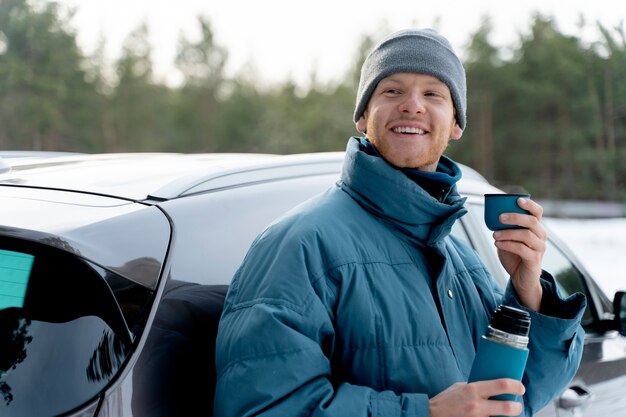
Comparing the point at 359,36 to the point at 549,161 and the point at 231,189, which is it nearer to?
the point at 549,161

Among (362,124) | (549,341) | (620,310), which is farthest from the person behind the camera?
(620,310)

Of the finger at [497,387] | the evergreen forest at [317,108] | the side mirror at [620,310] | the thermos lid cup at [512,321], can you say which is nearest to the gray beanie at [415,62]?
the thermos lid cup at [512,321]

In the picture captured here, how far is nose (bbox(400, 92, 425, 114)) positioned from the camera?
1707 millimetres

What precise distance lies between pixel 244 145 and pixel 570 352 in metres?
38.7

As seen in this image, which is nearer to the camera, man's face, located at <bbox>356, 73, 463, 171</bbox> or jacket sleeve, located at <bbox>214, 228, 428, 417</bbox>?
jacket sleeve, located at <bbox>214, 228, 428, 417</bbox>

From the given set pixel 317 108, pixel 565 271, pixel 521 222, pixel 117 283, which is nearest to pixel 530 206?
pixel 521 222

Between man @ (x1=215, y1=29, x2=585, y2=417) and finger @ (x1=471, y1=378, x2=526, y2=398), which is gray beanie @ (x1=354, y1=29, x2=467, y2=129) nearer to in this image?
man @ (x1=215, y1=29, x2=585, y2=417)

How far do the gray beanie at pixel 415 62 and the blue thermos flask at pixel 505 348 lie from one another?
70cm

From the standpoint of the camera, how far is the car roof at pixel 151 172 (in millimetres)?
1632

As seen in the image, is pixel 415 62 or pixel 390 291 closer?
pixel 390 291

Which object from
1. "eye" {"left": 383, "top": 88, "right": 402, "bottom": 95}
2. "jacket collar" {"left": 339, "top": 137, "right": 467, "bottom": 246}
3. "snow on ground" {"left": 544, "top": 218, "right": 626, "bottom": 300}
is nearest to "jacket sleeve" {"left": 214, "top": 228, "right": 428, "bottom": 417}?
"jacket collar" {"left": 339, "top": 137, "right": 467, "bottom": 246}

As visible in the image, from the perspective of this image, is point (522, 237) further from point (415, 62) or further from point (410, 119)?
point (415, 62)

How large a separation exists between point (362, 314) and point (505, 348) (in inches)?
11.7

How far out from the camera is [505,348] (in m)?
1.28
